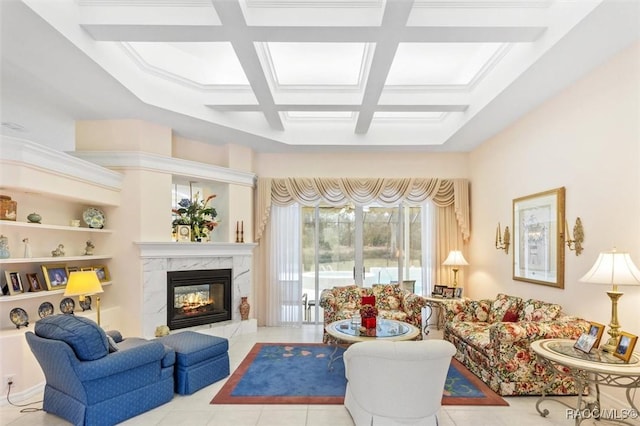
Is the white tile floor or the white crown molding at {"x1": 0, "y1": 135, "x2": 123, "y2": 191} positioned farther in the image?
the white crown molding at {"x1": 0, "y1": 135, "x2": 123, "y2": 191}

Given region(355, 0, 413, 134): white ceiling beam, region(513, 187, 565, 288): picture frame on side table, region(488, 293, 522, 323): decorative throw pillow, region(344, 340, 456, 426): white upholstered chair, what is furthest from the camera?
region(488, 293, 522, 323): decorative throw pillow

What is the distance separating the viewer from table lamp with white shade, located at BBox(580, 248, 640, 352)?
267cm

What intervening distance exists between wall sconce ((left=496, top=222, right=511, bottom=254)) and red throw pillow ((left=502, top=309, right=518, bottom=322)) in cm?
110

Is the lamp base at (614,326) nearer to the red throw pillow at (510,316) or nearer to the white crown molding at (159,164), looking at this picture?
the red throw pillow at (510,316)

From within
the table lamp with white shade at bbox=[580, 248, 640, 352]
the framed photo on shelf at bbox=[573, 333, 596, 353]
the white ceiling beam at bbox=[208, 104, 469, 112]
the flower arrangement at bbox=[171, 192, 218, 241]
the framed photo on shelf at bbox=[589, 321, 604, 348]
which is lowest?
the framed photo on shelf at bbox=[573, 333, 596, 353]

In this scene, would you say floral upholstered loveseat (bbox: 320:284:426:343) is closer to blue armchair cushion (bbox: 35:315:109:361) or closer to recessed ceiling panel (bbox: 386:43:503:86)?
blue armchair cushion (bbox: 35:315:109:361)

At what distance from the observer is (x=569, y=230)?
367 cm

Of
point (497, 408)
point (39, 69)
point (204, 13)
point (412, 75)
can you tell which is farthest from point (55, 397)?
point (412, 75)

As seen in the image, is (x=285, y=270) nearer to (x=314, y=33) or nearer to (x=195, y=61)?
(x=195, y=61)

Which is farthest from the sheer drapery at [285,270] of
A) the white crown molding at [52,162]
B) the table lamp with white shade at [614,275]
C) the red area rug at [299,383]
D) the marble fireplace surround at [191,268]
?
the table lamp with white shade at [614,275]

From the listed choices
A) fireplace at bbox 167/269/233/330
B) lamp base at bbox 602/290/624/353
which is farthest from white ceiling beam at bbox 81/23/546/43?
fireplace at bbox 167/269/233/330

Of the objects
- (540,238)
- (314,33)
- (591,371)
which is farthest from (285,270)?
(591,371)

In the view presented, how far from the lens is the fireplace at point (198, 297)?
4988 millimetres

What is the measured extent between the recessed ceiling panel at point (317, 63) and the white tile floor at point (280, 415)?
11.4 feet
